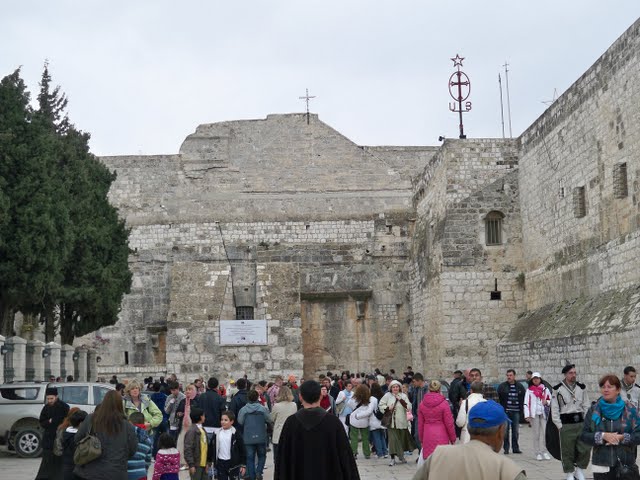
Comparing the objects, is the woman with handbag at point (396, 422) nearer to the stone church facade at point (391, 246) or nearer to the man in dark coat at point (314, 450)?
the stone church facade at point (391, 246)

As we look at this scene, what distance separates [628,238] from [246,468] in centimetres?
1019

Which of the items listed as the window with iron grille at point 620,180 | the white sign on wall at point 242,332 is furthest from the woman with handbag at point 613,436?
the white sign on wall at point 242,332

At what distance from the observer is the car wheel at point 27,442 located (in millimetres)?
16875

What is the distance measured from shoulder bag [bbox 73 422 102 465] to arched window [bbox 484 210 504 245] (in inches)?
779

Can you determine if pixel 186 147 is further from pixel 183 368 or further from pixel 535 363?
pixel 535 363

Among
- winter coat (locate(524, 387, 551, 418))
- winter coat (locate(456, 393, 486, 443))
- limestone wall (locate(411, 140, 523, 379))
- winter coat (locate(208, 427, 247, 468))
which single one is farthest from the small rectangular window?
winter coat (locate(208, 427, 247, 468))

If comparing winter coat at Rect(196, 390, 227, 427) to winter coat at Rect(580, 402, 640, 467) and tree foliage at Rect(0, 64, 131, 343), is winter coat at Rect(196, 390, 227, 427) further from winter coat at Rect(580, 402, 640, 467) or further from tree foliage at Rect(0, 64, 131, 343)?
tree foliage at Rect(0, 64, 131, 343)

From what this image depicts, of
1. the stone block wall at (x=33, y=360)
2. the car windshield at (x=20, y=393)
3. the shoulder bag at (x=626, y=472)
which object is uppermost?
the stone block wall at (x=33, y=360)

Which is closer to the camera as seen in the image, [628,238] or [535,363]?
[628,238]

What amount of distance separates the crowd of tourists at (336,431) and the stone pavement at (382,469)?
326 millimetres

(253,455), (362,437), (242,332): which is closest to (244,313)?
(242,332)

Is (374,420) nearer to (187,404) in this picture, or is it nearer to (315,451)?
(187,404)

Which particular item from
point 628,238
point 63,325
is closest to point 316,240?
point 63,325

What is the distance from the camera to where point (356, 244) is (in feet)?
108
